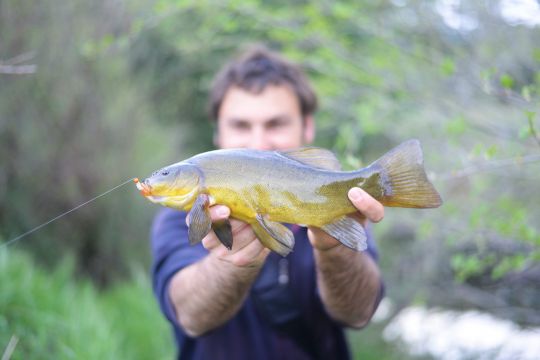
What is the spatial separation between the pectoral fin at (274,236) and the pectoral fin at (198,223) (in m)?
0.18

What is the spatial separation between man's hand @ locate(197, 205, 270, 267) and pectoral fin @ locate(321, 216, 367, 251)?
25 cm

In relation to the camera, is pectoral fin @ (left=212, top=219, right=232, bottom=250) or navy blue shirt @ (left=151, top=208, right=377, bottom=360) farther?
navy blue shirt @ (left=151, top=208, right=377, bottom=360)

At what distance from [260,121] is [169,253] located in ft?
2.88

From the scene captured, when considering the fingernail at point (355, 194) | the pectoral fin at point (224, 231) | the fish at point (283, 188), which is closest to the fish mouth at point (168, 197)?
the fish at point (283, 188)

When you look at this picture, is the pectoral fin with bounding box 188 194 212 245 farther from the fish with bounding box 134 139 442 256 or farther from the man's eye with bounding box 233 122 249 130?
the man's eye with bounding box 233 122 249 130

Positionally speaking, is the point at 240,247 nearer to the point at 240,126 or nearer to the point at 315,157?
the point at 315,157

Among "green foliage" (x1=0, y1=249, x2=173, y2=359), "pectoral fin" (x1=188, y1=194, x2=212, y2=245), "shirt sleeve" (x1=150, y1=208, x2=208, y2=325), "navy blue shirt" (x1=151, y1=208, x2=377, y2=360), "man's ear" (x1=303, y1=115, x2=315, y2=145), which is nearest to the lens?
"pectoral fin" (x1=188, y1=194, x2=212, y2=245)

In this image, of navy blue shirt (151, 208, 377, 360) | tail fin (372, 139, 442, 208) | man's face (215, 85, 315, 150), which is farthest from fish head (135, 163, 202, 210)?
man's face (215, 85, 315, 150)

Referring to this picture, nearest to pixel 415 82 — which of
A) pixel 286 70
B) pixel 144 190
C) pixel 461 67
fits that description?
pixel 461 67

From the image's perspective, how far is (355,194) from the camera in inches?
70.7

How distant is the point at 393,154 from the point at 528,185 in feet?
10.9

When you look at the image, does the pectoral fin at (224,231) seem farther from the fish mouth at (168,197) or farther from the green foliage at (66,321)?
the green foliage at (66,321)

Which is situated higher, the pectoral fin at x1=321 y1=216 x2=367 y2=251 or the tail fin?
the tail fin

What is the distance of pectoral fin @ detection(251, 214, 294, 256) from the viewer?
1773 millimetres
